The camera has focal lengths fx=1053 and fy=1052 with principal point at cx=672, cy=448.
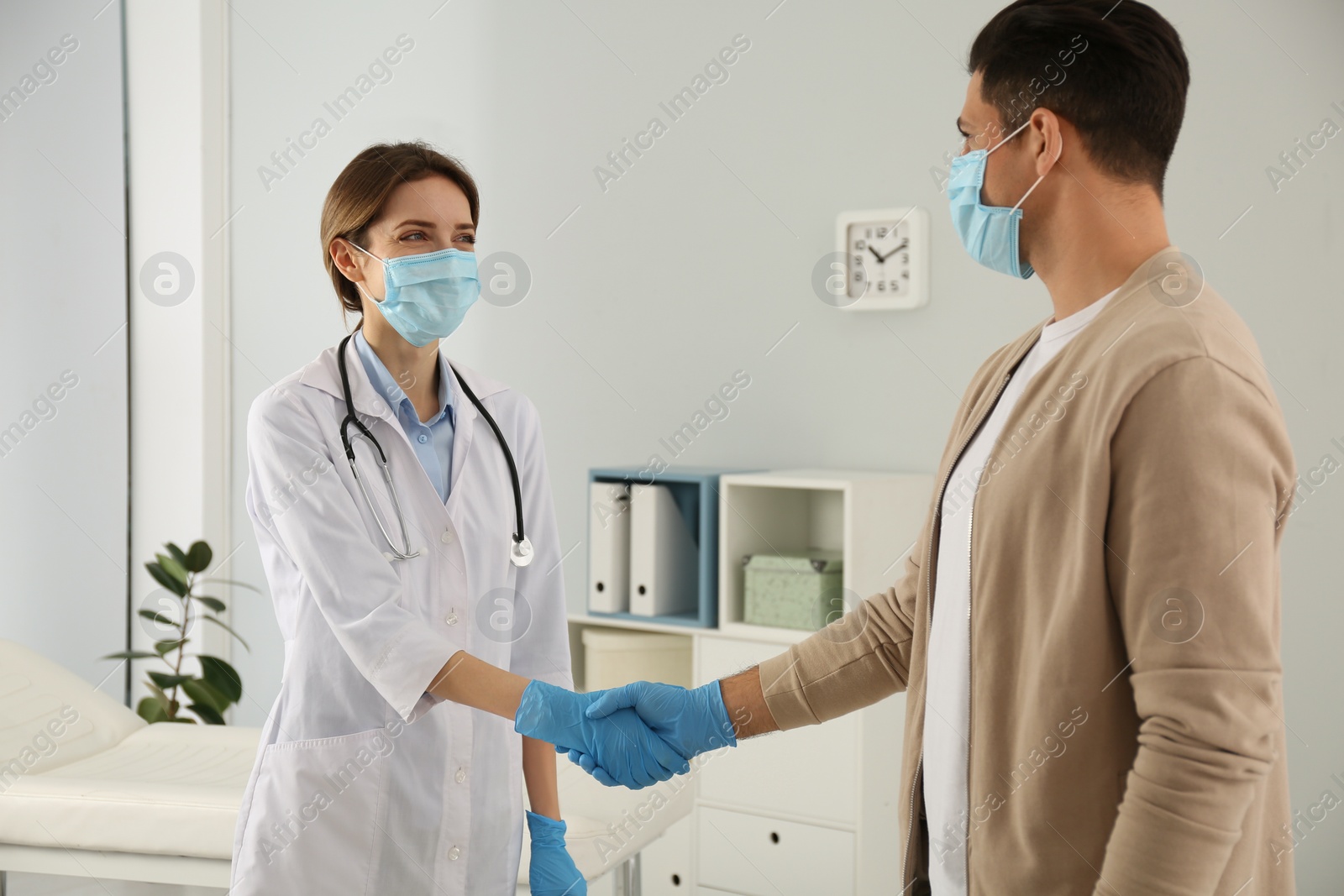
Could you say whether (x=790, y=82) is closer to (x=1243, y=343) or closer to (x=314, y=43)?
(x=314, y=43)

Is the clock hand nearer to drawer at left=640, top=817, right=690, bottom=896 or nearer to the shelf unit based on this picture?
the shelf unit

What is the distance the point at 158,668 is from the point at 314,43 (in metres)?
2.35

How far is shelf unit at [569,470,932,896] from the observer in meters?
2.50

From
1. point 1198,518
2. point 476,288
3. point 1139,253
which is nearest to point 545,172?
point 476,288

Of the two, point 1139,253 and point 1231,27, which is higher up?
point 1231,27

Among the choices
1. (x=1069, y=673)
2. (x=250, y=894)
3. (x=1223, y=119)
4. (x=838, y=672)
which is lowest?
(x=250, y=894)

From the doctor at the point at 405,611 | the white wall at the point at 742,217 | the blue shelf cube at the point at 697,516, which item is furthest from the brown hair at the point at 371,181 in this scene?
the white wall at the point at 742,217

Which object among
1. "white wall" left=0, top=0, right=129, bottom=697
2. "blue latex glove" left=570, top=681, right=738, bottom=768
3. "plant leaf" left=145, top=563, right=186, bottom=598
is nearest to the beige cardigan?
"blue latex glove" left=570, top=681, right=738, bottom=768

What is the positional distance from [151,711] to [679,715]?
223cm

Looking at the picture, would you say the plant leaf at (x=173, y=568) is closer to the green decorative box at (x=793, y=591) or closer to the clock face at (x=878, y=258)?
the green decorative box at (x=793, y=591)

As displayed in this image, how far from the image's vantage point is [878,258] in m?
2.89

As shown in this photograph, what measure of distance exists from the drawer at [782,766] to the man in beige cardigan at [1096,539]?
131 cm

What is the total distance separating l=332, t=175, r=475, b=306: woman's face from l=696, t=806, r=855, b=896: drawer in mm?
1678

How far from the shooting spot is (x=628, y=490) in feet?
9.23
